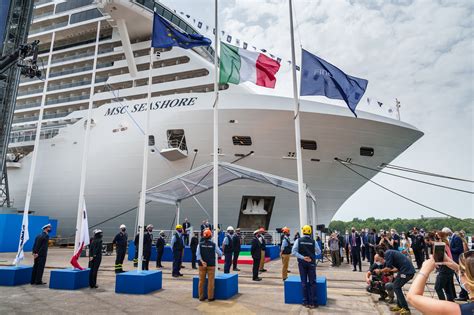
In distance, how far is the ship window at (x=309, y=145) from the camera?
14398 mm

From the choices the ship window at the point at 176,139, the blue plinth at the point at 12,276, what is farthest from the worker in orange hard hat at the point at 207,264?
the ship window at the point at 176,139

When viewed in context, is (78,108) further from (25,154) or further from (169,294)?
(169,294)

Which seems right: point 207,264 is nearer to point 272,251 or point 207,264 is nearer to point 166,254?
point 166,254

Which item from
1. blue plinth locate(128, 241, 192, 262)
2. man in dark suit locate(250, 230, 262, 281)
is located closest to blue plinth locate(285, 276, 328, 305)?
man in dark suit locate(250, 230, 262, 281)

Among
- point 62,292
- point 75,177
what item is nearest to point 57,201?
point 75,177

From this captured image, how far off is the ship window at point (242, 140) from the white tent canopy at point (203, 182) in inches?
68.7

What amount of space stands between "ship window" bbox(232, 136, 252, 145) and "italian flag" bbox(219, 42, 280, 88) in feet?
18.4

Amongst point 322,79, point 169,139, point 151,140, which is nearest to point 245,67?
point 322,79

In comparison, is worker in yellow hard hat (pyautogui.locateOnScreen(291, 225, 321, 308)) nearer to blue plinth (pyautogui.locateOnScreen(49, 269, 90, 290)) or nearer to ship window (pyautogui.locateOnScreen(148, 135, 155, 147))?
blue plinth (pyautogui.locateOnScreen(49, 269, 90, 290))

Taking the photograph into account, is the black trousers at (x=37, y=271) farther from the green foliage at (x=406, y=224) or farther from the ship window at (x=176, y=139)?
the green foliage at (x=406, y=224)

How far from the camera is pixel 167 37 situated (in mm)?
8578

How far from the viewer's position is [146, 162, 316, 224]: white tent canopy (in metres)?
11.9

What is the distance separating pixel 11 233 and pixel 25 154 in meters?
5.74

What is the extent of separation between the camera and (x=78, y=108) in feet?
67.8
